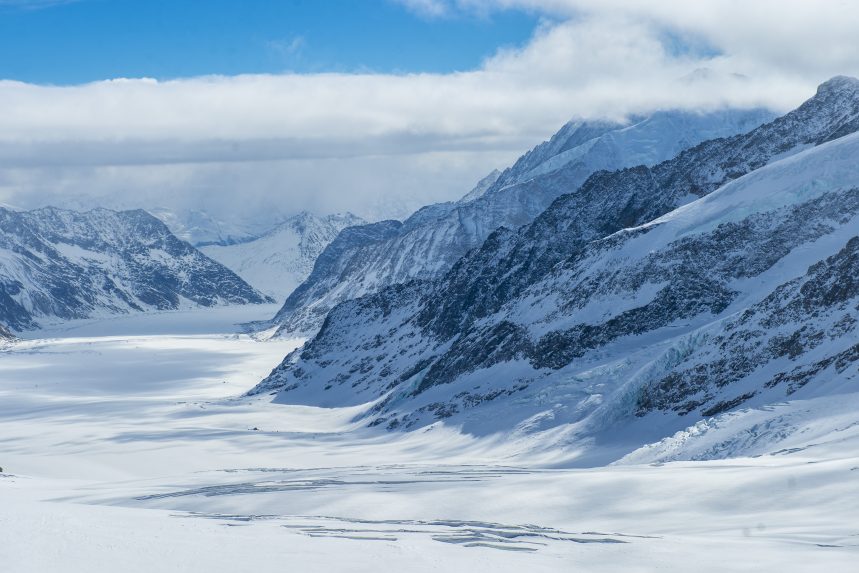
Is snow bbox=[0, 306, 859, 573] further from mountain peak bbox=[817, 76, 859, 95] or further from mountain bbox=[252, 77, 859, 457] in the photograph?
mountain peak bbox=[817, 76, 859, 95]

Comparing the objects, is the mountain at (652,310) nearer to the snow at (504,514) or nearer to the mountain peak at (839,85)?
the mountain peak at (839,85)

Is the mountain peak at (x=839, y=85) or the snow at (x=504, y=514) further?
the mountain peak at (x=839, y=85)

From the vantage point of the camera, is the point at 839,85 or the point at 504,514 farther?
the point at 839,85

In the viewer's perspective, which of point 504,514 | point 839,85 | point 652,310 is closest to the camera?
point 504,514

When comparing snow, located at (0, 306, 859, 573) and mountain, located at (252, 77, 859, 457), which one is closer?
snow, located at (0, 306, 859, 573)

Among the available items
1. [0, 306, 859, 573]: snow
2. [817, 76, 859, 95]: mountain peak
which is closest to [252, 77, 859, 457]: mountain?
[817, 76, 859, 95]: mountain peak

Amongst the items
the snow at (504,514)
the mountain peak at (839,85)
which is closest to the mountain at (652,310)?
the mountain peak at (839,85)

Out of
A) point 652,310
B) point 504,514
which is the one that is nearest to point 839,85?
point 652,310

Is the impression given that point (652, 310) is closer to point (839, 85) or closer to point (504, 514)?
point (504, 514)

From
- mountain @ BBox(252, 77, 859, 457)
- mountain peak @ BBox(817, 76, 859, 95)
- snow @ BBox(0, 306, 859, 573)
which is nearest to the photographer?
snow @ BBox(0, 306, 859, 573)
